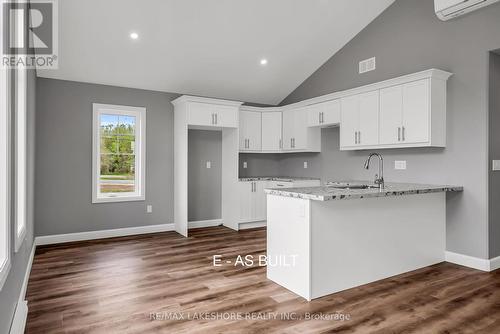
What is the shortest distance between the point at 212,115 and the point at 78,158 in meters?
2.15

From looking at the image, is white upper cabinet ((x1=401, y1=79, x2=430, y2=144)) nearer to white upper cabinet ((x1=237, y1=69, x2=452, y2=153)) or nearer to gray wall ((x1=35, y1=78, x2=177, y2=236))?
white upper cabinet ((x1=237, y1=69, x2=452, y2=153))

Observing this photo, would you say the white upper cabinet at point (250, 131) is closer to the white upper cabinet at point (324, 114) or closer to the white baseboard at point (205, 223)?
the white upper cabinet at point (324, 114)

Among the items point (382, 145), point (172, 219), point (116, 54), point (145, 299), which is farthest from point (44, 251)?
point (382, 145)

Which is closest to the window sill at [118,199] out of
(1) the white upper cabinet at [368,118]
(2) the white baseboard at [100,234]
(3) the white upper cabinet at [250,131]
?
(2) the white baseboard at [100,234]

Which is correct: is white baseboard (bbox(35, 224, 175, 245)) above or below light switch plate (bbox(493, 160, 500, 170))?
below

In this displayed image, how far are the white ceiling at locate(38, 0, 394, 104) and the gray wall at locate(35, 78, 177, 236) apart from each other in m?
0.21

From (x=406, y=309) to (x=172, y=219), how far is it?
4.04 m

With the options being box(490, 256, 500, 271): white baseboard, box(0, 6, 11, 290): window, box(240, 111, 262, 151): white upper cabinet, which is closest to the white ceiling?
box(240, 111, 262, 151): white upper cabinet

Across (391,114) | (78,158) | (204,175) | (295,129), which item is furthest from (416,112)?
(78,158)

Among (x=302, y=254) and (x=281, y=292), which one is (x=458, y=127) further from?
(x=281, y=292)

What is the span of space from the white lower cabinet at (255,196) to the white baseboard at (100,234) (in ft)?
4.29

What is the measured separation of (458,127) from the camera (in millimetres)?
3787

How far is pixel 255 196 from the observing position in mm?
5887

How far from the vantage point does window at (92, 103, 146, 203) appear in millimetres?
5070
